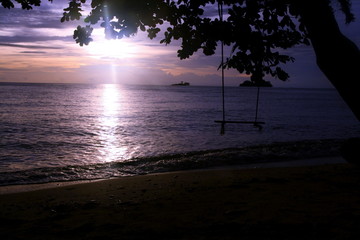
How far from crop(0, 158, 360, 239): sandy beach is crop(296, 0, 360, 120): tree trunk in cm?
154

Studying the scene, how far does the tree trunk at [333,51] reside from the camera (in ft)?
11.2

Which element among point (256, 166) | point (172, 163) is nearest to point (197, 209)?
point (256, 166)

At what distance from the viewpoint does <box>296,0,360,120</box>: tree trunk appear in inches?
134

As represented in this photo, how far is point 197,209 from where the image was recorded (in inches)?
188

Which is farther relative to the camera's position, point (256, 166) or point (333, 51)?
point (256, 166)

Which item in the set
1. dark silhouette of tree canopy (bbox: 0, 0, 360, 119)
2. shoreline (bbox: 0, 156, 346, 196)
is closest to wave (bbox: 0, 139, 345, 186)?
shoreline (bbox: 0, 156, 346, 196)

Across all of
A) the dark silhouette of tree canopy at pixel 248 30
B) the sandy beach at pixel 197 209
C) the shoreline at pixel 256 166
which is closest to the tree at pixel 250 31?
the dark silhouette of tree canopy at pixel 248 30

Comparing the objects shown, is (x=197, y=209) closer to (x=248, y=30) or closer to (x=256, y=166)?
(x=248, y=30)

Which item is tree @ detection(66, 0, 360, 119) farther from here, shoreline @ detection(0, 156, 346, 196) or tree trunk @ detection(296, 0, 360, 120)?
shoreline @ detection(0, 156, 346, 196)

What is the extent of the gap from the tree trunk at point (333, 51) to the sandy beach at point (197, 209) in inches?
60.5

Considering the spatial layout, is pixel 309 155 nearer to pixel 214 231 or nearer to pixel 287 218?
pixel 287 218

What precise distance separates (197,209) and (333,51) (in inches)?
110

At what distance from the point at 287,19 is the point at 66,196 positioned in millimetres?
5150

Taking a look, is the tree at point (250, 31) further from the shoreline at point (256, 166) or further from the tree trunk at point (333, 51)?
the shoreline at point (256, 166)
